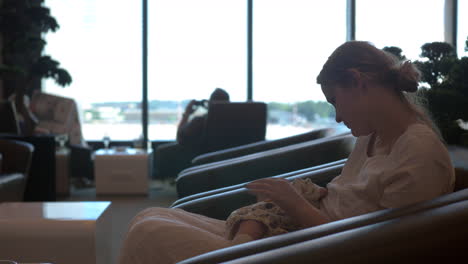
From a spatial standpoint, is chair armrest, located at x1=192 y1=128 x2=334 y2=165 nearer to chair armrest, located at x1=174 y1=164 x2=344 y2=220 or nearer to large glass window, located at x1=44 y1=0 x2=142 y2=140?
chair armrest, located at x1=174 y1=164 x2=344 y2=220

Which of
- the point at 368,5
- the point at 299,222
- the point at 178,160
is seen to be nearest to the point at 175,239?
the point at 299,222

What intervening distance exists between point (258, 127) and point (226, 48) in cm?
287

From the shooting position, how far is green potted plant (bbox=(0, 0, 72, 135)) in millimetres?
6020

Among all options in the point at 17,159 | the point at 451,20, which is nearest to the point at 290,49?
the point at 451,20

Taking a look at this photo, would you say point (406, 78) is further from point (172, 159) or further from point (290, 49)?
point (290, 49)

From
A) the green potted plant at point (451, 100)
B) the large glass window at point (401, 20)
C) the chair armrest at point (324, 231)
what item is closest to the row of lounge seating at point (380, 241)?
the chair armrest at point (324, 231)

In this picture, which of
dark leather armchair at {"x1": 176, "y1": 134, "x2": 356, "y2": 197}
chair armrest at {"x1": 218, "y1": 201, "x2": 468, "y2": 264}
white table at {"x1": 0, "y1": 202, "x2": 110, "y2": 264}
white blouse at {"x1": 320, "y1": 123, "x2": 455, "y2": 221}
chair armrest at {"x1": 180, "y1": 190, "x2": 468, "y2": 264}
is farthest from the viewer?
dark leather armchair at {"x1": 176, "y1": 134, "x2": 356, "y2": 197}

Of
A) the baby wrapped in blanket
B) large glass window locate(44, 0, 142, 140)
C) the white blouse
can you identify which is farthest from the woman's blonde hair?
large glass window locate(44, 0, 142, 140)

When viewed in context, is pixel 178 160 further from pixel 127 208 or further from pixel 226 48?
pixel 226 48

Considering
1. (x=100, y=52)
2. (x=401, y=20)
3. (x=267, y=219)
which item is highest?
(x=401, y=20)

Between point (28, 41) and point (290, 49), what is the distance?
3.62 meters

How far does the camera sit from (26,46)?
20.8ft

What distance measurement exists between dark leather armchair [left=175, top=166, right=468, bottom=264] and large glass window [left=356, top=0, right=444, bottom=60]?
286 inches

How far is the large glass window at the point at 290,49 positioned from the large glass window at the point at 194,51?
26 cm
